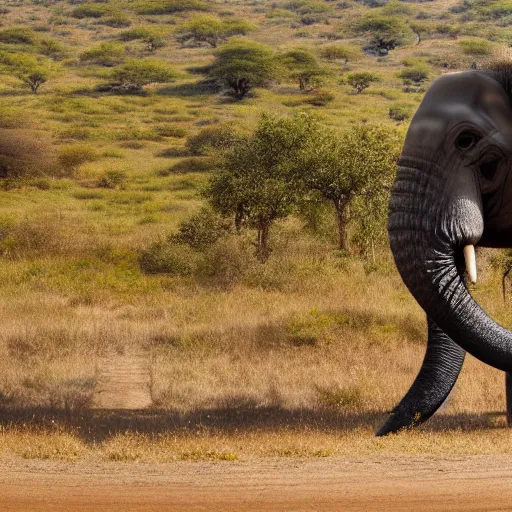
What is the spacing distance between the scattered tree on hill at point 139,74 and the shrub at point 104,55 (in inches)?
382

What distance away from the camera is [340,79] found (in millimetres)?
61094

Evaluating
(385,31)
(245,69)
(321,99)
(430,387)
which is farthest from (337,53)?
(430,387)

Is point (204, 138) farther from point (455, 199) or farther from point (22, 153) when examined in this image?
point (455, 199)

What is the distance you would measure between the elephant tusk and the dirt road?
1476 mm

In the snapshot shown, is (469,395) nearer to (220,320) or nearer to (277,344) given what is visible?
(277,344)

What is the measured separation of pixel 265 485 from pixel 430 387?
2674 mm

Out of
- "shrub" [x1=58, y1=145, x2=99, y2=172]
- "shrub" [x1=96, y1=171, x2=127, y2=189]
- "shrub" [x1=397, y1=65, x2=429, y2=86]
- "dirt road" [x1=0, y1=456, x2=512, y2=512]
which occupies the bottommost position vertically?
"shrub" [x1=397, y1=65, x2=429, y2=86]

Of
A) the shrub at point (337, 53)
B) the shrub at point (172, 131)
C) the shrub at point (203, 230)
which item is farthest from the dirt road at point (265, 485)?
the shrub at point (337, 53)

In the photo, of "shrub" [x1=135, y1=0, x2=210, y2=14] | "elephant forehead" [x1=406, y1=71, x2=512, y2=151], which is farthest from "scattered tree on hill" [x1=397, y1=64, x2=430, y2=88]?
"elephant forehead" [x1=406, y1=71, x2=512, y2=151]

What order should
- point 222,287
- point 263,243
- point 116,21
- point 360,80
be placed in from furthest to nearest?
point 116,21
point 360,80
point 263,243
point 222,287

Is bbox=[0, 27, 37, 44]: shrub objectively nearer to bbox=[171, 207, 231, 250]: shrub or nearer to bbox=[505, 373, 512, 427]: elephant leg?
bbox=[171, 207, 231, 250]: shrub

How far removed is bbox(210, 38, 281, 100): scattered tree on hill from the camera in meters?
54.5

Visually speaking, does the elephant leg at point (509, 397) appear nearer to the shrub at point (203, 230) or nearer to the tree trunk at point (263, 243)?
the tree trunk at point (263, 243)

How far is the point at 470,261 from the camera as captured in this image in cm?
654
